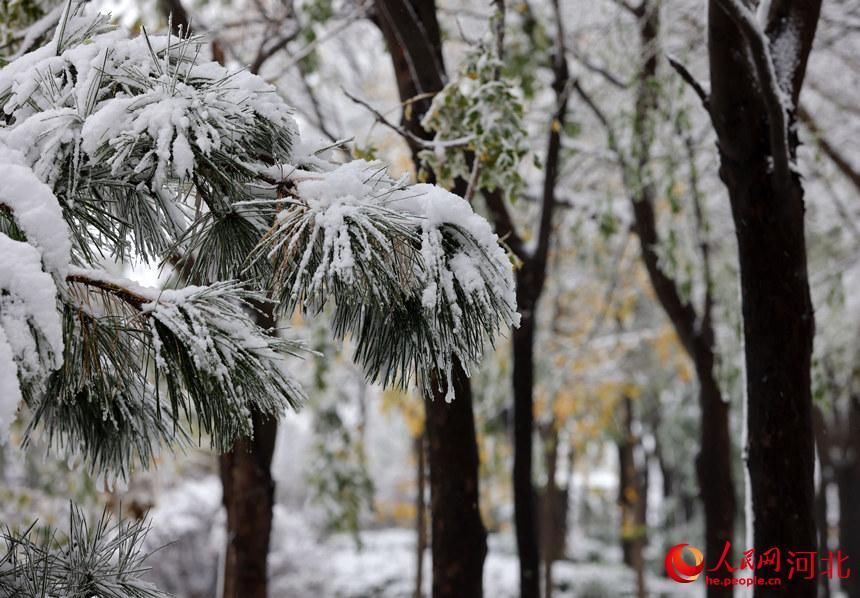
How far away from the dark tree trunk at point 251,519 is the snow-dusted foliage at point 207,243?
1.86m

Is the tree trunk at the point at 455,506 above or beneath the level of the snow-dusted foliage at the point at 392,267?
beneath

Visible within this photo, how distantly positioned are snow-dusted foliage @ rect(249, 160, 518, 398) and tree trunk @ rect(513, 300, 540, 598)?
253 centimetres

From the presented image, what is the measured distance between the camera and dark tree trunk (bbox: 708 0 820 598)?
2.37 m

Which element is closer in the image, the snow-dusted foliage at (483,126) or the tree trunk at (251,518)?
the snow-dusted foliage at (483,126)

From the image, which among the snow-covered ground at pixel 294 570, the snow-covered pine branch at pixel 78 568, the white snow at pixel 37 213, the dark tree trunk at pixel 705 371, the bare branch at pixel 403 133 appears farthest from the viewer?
the snow-covered ground at pixel 294 570

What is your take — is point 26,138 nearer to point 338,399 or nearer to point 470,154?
point 470,154

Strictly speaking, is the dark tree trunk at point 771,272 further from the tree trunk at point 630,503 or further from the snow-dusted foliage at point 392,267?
the tree trunk at point 630,503

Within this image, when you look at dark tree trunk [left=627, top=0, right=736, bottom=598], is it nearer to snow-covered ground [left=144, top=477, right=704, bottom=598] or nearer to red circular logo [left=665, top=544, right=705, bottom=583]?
red circular logo [left=665, top=544, right=705, bottom=583]

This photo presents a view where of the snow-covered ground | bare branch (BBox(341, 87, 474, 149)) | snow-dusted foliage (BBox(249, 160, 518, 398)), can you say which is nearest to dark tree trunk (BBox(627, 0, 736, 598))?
bare branch (BBox(341, 87, 474, 149))

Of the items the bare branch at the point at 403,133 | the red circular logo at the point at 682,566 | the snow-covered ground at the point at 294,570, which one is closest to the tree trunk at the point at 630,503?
the snow-covered ground at the point at 294,570

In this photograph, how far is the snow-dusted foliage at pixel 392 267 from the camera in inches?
44.7

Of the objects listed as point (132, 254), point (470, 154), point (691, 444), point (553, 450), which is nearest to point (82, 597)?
point (132, 254)

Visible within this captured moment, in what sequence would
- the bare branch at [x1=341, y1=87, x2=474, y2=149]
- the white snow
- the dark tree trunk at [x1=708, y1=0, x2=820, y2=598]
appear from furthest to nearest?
the dark tree trunk at [x1=708, y1=0, x2=820, y2=598]
the bare branch at [x1=341, y1=87, x2=474, y2=149]
the white snow

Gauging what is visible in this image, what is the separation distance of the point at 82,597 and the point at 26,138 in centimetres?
87
